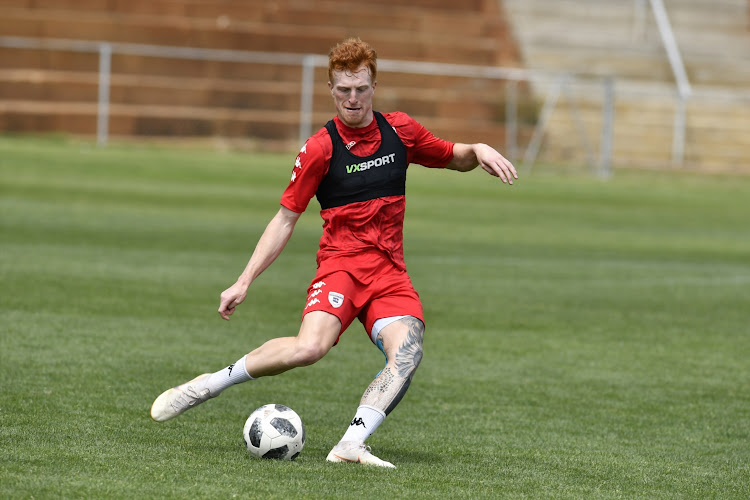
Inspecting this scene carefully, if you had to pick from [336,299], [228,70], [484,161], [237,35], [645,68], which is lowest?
[228,70]

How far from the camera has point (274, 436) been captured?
6.23 metres

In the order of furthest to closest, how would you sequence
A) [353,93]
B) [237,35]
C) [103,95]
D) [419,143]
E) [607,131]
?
[607,131] → [237,35] → [103,95] → [419,143] → [353,93]

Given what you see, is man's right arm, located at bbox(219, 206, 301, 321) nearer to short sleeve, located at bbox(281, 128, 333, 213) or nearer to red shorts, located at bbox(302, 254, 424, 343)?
short sleeve, located at bbox(281, 128, 333, 213)

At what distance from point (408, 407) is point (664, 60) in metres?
31.1

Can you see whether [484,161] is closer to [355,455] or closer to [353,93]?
[353,93]

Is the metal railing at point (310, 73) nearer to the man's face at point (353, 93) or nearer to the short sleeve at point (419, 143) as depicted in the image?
the short sleeve at point (419, 143)

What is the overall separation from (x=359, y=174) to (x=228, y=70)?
25077 millimetres

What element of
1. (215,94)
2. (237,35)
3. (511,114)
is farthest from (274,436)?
(511,114)

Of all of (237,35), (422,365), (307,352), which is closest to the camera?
(307,352)

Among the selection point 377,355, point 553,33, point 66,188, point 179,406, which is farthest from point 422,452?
point 553,33

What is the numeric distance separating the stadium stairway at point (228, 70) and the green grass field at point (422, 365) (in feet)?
27.2

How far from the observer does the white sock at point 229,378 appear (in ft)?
21.6

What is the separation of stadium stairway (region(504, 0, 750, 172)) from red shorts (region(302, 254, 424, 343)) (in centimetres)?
2793

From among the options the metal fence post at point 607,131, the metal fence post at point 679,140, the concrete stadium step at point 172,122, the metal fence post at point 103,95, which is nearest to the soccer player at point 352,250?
the metal fence post at point 103,95
